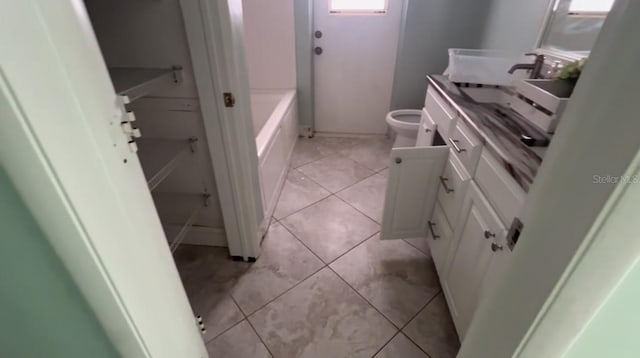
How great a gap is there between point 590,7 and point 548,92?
0.64 m

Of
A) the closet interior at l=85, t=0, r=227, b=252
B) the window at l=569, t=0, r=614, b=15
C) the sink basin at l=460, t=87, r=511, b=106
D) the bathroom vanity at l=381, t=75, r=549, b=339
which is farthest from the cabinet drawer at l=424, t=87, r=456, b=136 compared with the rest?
the closet interior at l=85, t=0, r=227, b=252

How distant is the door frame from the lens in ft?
3.51

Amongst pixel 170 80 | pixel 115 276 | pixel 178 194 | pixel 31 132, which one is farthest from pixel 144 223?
pixel 178 194

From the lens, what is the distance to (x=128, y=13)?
112 centimetres

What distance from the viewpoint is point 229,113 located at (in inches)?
48.7

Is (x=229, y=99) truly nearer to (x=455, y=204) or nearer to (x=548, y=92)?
(x=455, y=204)

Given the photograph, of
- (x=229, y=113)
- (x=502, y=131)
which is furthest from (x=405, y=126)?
(x=229, y=113)

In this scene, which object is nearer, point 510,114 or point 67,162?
point 67,162

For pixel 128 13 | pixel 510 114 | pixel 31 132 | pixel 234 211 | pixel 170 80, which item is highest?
→ pixel 128 13

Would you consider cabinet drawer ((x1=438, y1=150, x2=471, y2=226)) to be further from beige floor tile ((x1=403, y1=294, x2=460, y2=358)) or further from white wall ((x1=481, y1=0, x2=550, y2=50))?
white wall ((x1=481, y1=0, x2=550, y2=50))

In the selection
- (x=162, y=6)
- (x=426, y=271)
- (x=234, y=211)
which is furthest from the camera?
(x=426, y=271)

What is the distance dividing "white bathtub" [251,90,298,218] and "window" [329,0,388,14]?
2.76ft

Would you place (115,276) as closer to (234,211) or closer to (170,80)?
(170,80)

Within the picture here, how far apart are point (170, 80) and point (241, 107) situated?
29cm
